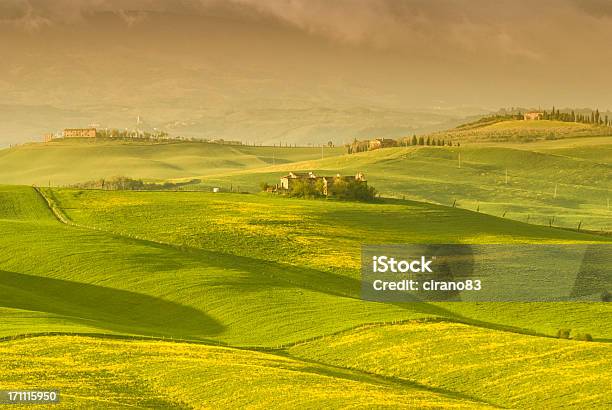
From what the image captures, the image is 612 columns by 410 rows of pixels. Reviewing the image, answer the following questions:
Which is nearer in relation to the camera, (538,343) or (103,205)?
(538,343)

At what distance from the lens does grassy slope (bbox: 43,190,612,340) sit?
75.8 m

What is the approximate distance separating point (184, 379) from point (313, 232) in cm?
6296

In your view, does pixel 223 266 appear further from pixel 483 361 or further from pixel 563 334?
pixel 483 361

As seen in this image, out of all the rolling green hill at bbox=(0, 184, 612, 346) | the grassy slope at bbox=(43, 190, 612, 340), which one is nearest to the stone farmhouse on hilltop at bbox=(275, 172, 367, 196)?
the grassy slope at bbox=(43, 190, 612, 340)

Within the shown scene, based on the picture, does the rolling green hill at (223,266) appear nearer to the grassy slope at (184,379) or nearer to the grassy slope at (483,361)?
the grassy slope at (483,361)

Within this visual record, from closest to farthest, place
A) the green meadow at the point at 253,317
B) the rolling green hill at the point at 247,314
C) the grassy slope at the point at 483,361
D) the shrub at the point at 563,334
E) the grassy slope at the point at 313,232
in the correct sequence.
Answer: the green meadow at the point at 253,317
the rolling green hill at the point at 247,314
the grassy slope at the point at 483,361
the shrub at the point at 563,334
the grassy slope at the point at 313,232

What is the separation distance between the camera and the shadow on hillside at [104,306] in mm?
68125

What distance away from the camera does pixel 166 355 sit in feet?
171

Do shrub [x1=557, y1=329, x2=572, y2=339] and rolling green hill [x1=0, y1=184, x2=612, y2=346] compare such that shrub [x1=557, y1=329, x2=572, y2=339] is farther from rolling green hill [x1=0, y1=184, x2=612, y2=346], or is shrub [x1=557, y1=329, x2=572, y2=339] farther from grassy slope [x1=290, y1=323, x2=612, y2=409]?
grassy slope [x1=290, y1=323, x2=612, y2=409]

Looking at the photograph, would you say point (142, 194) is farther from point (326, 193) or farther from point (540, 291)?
point (540, 291)

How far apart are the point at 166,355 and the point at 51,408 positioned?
44.4 ft

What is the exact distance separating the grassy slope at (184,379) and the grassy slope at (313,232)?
16514 millimetres

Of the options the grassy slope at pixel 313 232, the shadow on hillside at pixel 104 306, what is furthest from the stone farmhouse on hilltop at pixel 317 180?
the shadow on hillside at pixel 104 306

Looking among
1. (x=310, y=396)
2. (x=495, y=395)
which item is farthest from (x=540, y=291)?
(x=310, y=396)
